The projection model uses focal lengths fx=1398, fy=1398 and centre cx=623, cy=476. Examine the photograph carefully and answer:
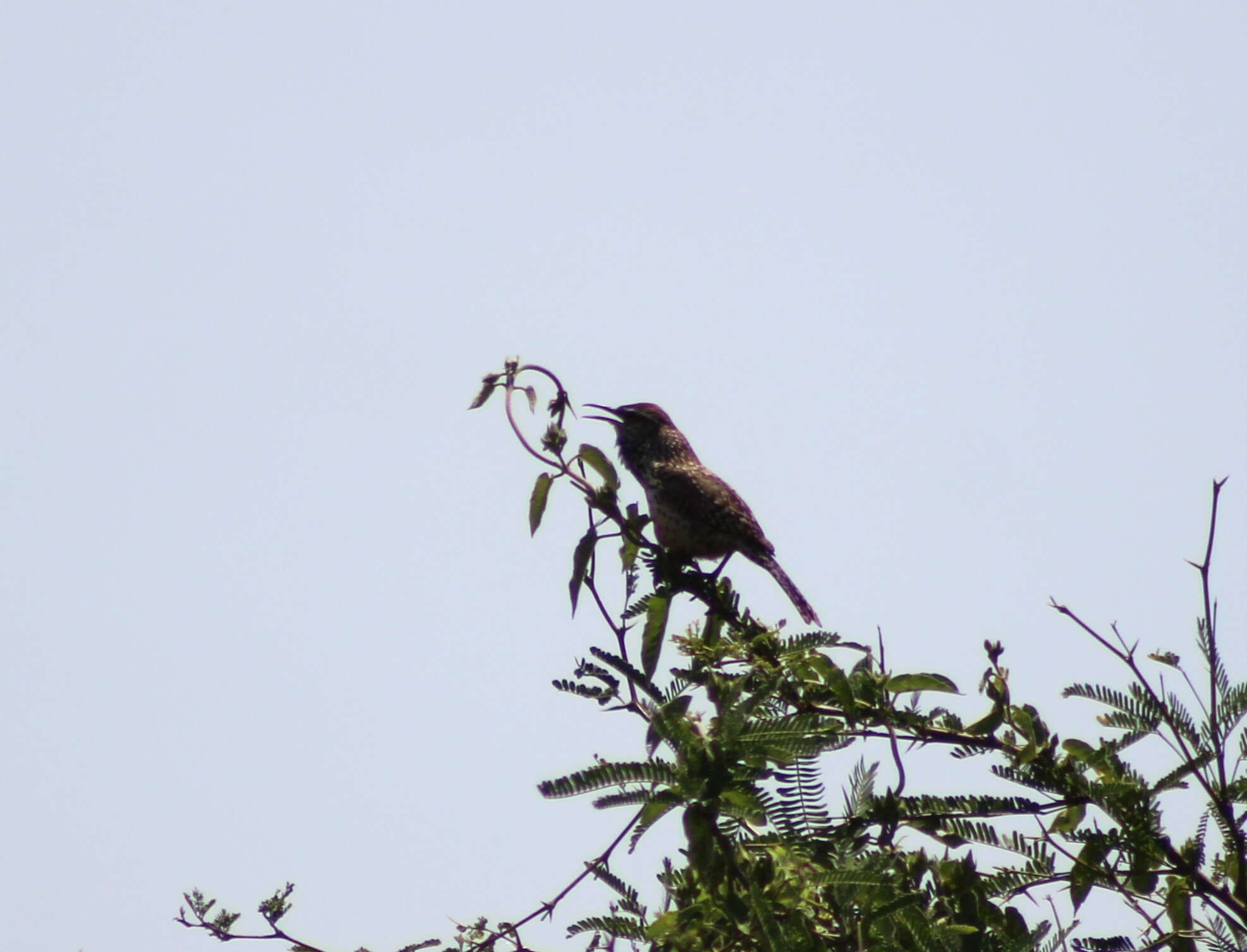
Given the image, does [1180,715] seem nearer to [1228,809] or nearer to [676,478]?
[1228,809]

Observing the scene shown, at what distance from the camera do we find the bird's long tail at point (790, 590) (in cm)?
592

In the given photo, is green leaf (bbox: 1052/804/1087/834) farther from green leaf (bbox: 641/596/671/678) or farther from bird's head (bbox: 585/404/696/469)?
bird's head (bbox: 585/404/696/469)

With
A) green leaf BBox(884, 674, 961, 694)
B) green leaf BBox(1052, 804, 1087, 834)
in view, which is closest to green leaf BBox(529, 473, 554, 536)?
green leaf BBox(884, 674, 961, 694)

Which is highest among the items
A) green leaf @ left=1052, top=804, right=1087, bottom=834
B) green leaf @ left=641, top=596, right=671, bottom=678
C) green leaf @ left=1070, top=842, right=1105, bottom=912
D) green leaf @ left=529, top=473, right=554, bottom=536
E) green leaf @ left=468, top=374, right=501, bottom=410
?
green leaf @ left=468, top=374, right=501, bottom=410

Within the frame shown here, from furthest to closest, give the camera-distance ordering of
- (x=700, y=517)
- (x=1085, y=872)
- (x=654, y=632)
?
(x=700, y=517)
(x=654, y=632)
(x=1085, y=872)

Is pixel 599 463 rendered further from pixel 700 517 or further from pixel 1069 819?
pixel 700 517

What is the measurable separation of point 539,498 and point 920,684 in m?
1.08

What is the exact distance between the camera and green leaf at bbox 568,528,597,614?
3430 mm

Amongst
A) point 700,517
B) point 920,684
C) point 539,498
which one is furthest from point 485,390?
point 700,517

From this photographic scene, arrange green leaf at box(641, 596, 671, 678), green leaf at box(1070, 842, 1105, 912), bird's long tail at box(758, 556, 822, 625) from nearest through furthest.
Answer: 1. green leaf at box(1070, 842, 1105, 912)
2. green leaf at box(641, 596, 671, 678)
3. bird's long tail at box(758, 556, 822, 625)

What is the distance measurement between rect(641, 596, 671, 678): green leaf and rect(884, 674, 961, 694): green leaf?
62cm

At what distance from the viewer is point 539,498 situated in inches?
138

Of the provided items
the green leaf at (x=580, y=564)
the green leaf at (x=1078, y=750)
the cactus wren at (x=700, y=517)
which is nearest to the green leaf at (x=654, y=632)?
the green leaf at (x=580, y=564)

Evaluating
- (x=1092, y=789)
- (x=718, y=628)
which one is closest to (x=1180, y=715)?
(x=1092, y=789)
